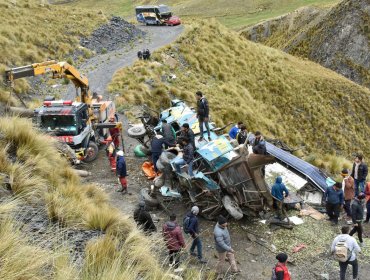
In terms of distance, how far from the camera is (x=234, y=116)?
26.4 m

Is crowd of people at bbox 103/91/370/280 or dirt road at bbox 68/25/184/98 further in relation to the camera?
dirt road at bbox 68/25/184/98

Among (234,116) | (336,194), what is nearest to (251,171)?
(336,194)

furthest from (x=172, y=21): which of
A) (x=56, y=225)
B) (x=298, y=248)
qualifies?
(x=56, y=225)

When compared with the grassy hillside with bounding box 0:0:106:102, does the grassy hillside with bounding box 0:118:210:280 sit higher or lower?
lower

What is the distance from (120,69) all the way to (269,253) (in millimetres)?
20968

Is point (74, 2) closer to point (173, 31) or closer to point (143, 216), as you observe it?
point (173, 31)

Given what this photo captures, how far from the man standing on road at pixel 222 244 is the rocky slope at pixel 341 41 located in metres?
44.7

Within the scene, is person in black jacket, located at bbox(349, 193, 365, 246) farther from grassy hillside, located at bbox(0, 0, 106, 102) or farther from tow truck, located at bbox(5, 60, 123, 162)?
grassy hillside, located at bbox(0, 0, 106, 102)

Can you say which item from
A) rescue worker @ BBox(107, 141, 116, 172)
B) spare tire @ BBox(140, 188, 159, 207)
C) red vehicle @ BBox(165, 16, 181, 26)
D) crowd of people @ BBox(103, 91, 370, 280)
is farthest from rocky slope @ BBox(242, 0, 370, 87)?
spare tire @ BBox(140, 188, 159, 207)

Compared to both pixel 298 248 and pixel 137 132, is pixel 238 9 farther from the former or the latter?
pixel 298 248

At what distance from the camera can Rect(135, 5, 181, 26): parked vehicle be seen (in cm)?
5072

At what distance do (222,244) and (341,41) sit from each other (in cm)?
4890

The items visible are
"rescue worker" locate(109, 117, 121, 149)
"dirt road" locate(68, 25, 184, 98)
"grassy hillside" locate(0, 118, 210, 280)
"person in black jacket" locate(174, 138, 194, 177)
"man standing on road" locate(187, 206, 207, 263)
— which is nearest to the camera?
"grassy hillside" locate(0, 118, 210, 280)

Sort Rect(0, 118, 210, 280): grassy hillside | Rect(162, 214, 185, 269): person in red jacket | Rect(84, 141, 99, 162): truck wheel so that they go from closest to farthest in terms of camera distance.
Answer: Rect(0, 118, 210, 280): grassy hillside
Rect(162, 214, 185, 269): person in red jacket
Rect(84, 141, 99, 162): truck wheel
